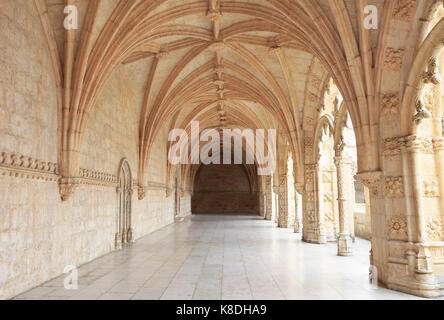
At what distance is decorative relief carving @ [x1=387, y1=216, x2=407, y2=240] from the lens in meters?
5.08

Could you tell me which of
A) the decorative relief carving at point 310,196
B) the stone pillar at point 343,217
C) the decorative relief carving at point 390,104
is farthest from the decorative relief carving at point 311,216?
the decorative relief carving at point 390,104

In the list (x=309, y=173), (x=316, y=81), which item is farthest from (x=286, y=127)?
(x=316, y=81)

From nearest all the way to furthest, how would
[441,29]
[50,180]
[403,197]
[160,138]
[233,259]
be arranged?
[441,29] < [403,197] < [50,180] < [233,259] < [160,138]

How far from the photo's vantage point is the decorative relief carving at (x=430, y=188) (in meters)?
5.11

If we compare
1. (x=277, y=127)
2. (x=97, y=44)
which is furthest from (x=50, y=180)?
(x=277, y=127)

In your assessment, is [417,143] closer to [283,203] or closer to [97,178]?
[97,178]

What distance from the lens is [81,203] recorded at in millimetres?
7172

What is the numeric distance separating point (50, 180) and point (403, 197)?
20.7ft

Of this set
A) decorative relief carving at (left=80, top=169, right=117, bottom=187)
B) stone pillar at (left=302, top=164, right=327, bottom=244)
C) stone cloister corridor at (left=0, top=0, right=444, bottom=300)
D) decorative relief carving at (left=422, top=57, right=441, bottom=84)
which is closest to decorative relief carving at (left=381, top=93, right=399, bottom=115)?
stone cloister corridor at (left=0, top=0, right=444, bottom=300)

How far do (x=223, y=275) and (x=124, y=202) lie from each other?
19.1 feet

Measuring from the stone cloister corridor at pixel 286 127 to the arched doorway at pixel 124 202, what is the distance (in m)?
0.07

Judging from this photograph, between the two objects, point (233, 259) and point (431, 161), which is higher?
point (431, 161)

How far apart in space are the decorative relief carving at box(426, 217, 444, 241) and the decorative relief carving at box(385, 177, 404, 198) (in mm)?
616

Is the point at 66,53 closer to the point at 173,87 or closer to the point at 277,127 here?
the point at 173,87
